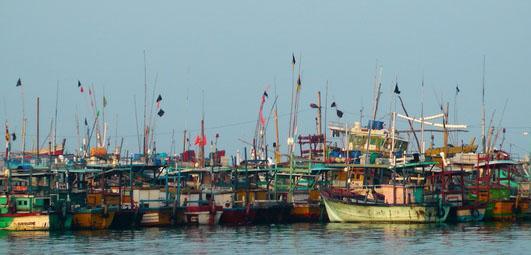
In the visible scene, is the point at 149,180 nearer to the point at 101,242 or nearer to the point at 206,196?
the point at 206,196

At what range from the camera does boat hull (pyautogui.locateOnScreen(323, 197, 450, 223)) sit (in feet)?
297

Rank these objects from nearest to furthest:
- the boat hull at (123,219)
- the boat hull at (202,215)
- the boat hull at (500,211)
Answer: the boat hull at (123,219)
the boat hull at (202,215)
the boat hull at (500,211)

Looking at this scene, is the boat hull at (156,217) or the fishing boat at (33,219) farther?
the boat hull at (156,217)

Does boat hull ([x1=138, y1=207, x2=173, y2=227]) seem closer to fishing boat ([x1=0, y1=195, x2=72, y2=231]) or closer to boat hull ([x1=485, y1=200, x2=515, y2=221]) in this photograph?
fishing boat ([x1=0, y1=195, x2=72, y2=231])

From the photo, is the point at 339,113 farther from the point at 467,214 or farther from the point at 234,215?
the point at 467,214

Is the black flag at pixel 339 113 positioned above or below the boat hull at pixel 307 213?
above

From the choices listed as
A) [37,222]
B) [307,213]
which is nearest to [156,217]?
[37,222]

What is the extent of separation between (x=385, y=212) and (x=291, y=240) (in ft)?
50.9

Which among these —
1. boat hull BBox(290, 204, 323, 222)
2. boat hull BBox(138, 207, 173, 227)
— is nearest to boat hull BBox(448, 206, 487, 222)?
boat hull BBox(290, 204, 323, 222)

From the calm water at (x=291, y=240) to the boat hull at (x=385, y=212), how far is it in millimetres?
1501

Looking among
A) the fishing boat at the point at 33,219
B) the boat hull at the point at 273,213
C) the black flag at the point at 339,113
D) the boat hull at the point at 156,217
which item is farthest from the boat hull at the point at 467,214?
the fishing boat at the point at 33,219

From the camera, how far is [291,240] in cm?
7781

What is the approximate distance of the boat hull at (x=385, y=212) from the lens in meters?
90.6

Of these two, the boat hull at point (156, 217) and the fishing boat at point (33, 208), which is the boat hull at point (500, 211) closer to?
the boat hull at point (156, 217)
